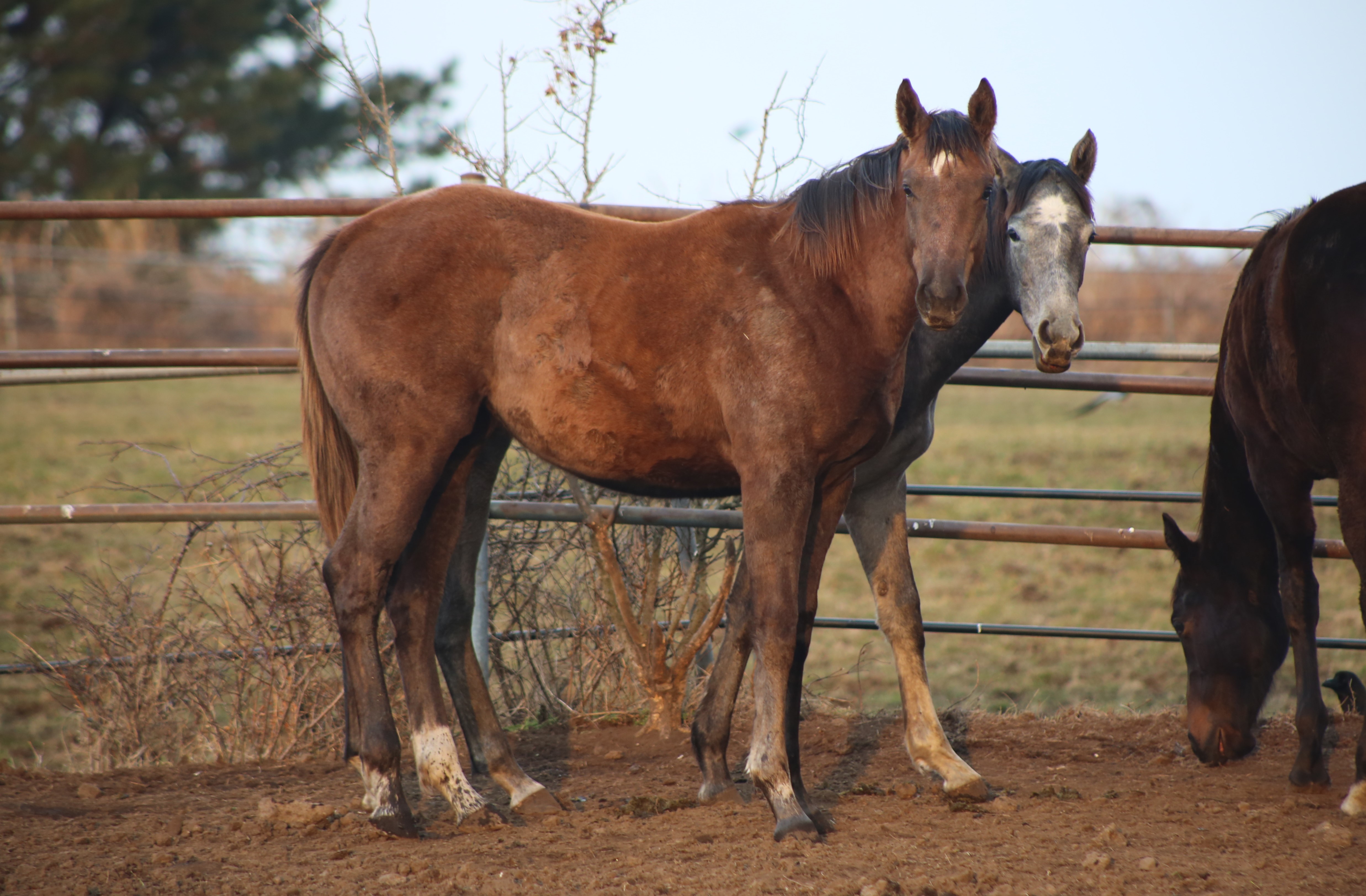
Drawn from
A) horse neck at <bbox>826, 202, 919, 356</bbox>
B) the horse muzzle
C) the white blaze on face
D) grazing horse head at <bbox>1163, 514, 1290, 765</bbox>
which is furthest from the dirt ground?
the white blaze on face

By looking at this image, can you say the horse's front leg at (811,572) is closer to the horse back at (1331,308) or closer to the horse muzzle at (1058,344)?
the horse muzzle at (1058,344)

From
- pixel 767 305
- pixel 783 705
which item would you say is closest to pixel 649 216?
pixel 767 305

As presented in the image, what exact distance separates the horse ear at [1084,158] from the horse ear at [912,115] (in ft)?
2.51

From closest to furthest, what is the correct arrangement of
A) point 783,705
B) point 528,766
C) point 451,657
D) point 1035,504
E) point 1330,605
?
point 783,705
point 451,657
point 528,766
point 1330,605
point 1035,504

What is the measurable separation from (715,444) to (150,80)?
75.0ft

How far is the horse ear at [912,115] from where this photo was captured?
2979 mm

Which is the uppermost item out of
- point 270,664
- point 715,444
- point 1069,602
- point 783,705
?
point 715,444

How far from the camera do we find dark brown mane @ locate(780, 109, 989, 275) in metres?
3.11

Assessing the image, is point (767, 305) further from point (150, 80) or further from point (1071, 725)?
point (150, 80)

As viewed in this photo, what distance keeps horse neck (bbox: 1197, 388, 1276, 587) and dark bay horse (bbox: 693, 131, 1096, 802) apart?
36.2 inches

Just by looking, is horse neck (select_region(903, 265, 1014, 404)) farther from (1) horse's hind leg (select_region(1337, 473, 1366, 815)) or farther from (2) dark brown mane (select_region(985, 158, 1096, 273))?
(1) horse's hind leg (select_region(1337, 473, 1366, 815))

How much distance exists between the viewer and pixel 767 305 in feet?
10.2

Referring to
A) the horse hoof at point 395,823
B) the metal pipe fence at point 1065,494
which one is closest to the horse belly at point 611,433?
the horse hoof at point 395,823

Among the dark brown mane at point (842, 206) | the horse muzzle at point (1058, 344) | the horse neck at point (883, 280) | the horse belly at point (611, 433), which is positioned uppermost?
the dark brown mane at point (842, 206)
